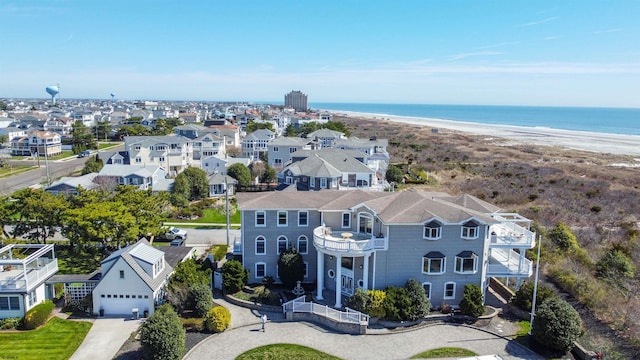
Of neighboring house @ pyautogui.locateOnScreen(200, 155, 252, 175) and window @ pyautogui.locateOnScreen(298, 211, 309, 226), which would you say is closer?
window @ pyautogui.locateOnScreen(298, 211, 309, 226)

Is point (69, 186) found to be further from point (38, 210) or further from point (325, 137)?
point (325, 137)

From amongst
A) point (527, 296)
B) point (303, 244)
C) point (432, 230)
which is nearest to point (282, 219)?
point (303, 244)

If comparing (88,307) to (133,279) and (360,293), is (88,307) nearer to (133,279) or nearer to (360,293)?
(133,279)

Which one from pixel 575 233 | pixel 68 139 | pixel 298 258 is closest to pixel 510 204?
pixel 575 233

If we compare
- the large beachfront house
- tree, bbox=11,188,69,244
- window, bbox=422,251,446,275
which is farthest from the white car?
window, bbox=422,251,446,275

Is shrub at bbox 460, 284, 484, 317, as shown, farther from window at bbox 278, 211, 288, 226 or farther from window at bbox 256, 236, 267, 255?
window at bbox 256, 236, 267, 255
